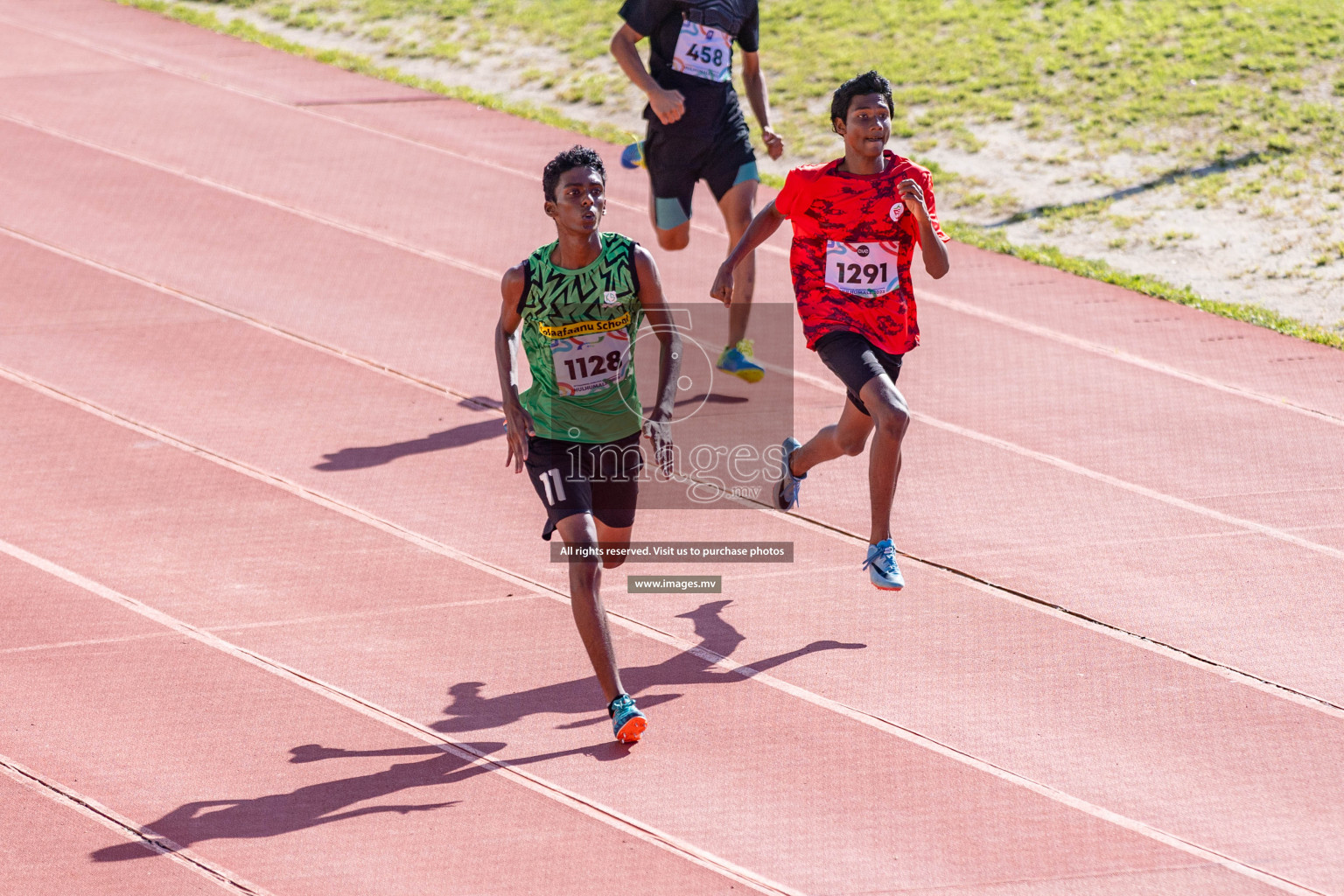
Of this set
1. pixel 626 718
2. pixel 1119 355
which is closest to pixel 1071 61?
pixel 1119 355

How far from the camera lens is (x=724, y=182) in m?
8.33

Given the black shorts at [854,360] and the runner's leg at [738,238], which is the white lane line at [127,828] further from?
the runner's leg at [738,238]

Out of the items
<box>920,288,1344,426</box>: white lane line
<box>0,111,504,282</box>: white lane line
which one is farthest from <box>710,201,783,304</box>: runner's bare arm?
<box>0,111,504,282</box>: white lane line

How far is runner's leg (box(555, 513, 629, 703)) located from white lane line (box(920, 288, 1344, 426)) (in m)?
5.09

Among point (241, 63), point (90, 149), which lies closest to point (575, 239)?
point (90, 149)

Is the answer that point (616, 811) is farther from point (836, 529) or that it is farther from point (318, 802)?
point (836, 529)

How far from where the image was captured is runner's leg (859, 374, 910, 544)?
572 centimetres

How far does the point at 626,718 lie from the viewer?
17.4 feet

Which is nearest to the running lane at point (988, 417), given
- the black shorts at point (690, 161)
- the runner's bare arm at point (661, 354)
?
the black shorts at point (690, 161)

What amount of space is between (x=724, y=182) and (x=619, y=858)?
14.6 feet

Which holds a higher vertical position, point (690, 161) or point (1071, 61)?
point (1071, 61)

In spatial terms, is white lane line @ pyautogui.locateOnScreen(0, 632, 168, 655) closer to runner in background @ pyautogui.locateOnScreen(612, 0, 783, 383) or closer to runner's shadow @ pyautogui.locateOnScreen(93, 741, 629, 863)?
runner's shadow @ pyautogui.locateOnScreen(93, 741, 629, 863)

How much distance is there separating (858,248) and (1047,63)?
917 centimetres

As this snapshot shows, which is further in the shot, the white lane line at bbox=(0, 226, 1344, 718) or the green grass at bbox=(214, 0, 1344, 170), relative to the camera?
the green grass at bbox=(214, 0, 1344, 170)
